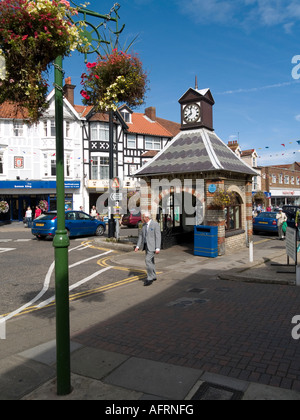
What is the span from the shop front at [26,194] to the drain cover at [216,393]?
29028 millimetres

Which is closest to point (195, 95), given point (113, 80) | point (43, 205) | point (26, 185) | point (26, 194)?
point (113, 80)

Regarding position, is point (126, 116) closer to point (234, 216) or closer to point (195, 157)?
point (195, 157)

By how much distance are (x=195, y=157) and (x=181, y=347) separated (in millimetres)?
10265

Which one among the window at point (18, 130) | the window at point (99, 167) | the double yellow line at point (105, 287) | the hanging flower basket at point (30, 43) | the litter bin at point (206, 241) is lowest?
the double yellow line at point (105, 287)

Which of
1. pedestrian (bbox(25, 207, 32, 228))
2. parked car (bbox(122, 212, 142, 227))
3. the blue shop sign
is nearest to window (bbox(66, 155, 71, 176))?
the blue shop sign

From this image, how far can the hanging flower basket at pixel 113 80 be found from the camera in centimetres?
467

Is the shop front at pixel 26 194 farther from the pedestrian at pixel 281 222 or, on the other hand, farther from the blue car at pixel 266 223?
the pedestrian at pixel 281 222

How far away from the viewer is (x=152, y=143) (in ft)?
124

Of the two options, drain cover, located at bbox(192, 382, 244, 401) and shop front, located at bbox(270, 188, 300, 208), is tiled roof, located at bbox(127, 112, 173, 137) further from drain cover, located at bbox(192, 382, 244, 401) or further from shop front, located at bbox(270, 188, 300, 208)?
drain cover, located at bbox(192, 382, 244, 401)

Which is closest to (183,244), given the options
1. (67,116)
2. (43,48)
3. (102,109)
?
(102,109)

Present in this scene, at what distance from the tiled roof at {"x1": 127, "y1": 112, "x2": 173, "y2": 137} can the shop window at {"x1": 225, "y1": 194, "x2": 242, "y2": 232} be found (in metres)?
22.0

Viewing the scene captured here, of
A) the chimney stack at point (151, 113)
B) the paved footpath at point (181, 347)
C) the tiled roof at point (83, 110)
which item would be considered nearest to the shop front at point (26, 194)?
the tiled roof at point (83, 110)

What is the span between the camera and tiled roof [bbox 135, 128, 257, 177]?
13.5 metres

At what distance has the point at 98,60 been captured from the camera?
4.74 metres
